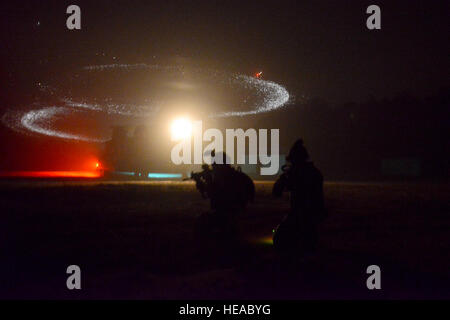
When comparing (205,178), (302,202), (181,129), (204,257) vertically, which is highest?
(181,129)

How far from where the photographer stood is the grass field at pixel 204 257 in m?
5.29

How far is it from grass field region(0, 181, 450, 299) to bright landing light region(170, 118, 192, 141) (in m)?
17.2

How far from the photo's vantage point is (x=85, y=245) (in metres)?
7.97

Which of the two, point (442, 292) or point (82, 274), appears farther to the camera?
point (82, 274)

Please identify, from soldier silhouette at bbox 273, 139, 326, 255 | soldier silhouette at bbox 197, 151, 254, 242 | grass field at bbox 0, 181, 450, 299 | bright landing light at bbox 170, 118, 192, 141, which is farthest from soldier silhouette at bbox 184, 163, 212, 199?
bright landing light at bbox 170, 118, 192, 141

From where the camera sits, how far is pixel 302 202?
6.14m

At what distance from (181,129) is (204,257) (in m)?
24.1

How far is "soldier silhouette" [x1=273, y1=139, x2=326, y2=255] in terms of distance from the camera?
240 inches

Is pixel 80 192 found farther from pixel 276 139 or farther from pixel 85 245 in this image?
pixel 276 139

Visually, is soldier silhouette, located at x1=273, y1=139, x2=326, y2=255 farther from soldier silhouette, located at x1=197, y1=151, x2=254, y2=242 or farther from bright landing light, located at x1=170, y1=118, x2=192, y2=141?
bright landing light, located at x1=170, y1=118, x2=192, y2=141

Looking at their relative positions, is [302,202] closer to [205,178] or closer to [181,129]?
[205,178]

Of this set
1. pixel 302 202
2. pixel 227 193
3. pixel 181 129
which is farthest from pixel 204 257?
pixel 181 129
